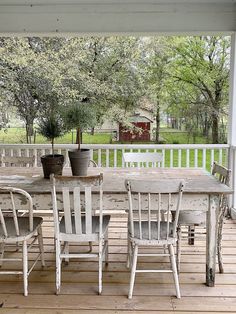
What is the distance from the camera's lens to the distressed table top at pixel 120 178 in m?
2.73

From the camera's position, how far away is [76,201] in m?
2.52

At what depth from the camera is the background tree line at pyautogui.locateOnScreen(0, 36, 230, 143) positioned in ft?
24.1

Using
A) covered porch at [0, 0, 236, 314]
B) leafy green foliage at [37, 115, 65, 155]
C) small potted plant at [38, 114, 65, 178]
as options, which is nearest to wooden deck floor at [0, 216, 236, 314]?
covered porch at [0, 0, 236, 314]

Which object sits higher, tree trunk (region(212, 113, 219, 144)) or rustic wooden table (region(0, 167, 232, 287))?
tree trunk (region(212, 113, 219, 144))

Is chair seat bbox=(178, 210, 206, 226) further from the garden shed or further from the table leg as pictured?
the garden shed

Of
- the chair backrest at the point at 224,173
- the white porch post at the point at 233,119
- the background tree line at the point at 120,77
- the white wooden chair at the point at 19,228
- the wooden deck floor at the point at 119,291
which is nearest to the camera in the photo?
the wooden deck floor at the point at 119,291

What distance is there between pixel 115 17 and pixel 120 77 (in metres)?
2.99

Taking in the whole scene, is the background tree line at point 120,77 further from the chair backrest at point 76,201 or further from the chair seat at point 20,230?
the chair backrest at point 76,201

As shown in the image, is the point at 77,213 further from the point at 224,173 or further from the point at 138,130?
the point at 138,130

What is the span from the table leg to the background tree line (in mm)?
5073

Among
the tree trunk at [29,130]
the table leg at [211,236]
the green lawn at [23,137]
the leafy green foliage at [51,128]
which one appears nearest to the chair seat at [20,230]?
the leafy green foliage at [51,128]

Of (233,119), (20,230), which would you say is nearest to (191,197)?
(20,230)

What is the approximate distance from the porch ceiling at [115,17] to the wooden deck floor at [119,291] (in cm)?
296

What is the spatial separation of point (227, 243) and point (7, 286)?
224 centimetres
